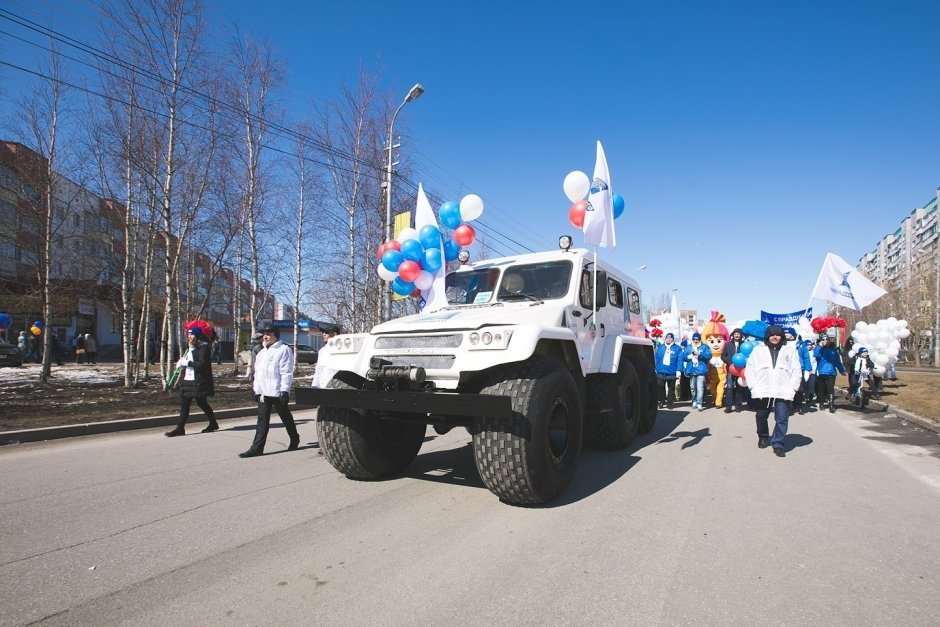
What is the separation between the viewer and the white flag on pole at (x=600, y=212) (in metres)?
6.48

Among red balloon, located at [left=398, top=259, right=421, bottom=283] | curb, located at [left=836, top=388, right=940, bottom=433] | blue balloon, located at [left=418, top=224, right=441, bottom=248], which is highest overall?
blue balloon, located at [left=418, top=224, right=441, bottom=248]

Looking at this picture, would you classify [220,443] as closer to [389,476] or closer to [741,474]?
[389,476]

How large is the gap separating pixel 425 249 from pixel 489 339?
14.2ft

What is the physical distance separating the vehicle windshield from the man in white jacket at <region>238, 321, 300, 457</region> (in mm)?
2444

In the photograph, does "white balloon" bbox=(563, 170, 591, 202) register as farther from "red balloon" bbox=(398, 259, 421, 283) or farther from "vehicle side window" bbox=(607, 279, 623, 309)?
"red balloon" bbox=(398, 259, 421, 283)

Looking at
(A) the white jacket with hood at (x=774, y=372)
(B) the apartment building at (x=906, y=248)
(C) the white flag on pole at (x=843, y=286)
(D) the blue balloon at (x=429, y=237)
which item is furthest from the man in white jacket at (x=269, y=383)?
(B) the apartment building at (x=906, y=248)

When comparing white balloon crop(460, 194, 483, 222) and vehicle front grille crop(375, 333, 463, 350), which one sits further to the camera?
white balloon crop(460, 194, 483, 222)

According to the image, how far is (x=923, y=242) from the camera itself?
73875 millimetres

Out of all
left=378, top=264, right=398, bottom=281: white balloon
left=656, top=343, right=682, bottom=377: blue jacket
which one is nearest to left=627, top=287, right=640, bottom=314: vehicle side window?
left=378, top=264, right=398, bottom=281: white balloon

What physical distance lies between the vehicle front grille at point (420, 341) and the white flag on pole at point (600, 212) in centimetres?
280

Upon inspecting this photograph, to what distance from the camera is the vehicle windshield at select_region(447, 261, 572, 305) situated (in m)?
5.77

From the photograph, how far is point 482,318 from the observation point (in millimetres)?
4738

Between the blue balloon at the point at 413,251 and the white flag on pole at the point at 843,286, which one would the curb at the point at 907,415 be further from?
the blue balloon at the point at 413,251

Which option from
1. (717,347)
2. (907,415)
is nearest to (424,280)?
(717,347)
